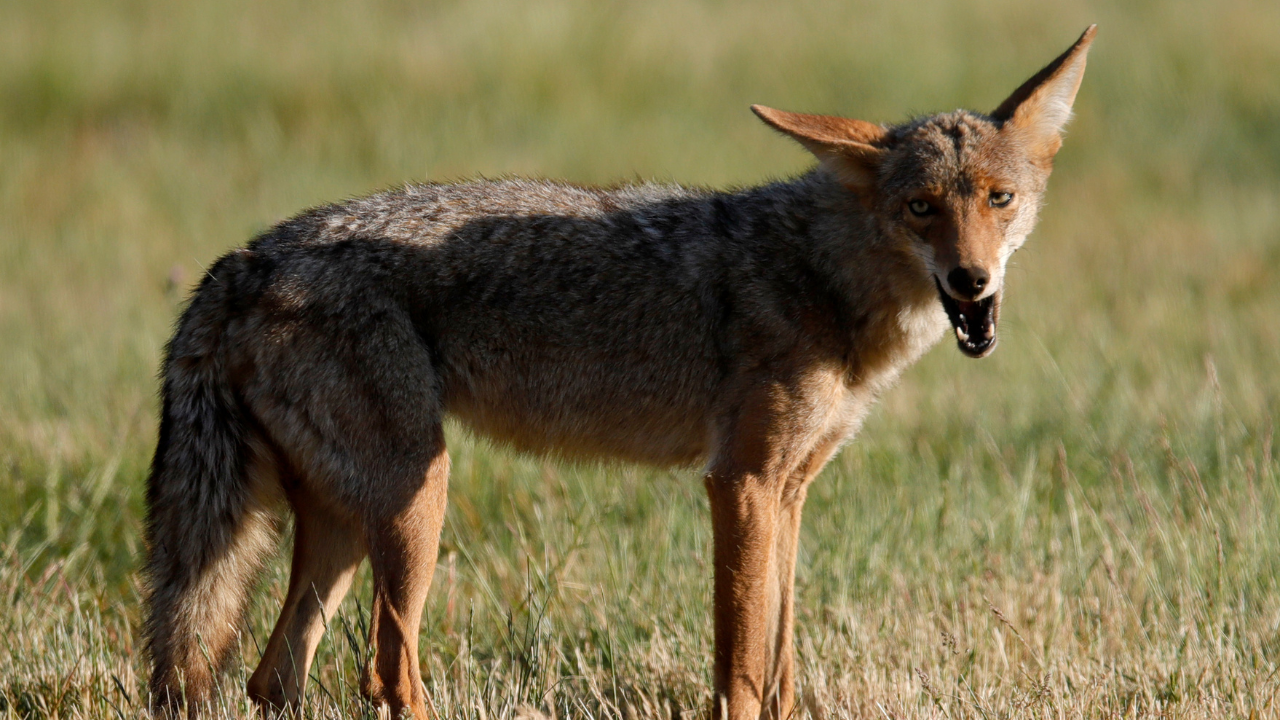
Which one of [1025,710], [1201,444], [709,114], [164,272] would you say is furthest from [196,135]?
[1025,710]

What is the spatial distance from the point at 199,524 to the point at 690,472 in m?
1.80

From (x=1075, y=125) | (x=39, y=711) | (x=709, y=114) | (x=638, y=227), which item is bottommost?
(x=39, y=711)

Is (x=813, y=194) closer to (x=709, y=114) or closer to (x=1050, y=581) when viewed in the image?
(x=1050, y=581)

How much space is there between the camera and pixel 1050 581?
14.5 ft

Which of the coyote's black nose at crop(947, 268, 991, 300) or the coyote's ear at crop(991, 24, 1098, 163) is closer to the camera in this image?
the coyote's black nose at crop(947, 268, 991, 300)

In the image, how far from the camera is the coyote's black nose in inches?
138

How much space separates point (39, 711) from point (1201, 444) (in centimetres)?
498

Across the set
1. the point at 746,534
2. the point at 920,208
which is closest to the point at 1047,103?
the point at 920,208

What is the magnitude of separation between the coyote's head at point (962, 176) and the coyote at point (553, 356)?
1cm

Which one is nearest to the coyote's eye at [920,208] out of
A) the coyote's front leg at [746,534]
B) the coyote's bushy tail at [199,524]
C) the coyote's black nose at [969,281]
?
the coyote's black nose at [969,281]

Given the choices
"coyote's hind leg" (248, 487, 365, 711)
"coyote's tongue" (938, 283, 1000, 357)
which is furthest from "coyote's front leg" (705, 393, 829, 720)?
"coyote's hind leg" (248, 487, 365, 711)

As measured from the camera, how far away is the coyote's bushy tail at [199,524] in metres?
3.62

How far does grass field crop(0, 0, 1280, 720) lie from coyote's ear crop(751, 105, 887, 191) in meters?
1.41

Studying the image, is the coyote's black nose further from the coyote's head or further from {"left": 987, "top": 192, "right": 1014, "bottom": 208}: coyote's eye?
{"left": 987, "top": 192, "right": 1014, "bottom": 208}: coyote's eye
